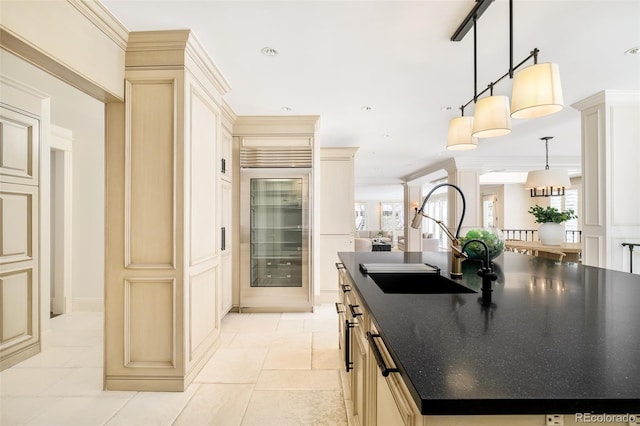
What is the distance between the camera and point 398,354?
714 mm

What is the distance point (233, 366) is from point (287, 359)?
45 centimetres

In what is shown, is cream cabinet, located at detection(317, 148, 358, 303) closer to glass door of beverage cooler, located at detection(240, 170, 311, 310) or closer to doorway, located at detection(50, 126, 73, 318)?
glass door of beverage cooler, located at detection(240, 170, 311, 310)

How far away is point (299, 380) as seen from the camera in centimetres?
225

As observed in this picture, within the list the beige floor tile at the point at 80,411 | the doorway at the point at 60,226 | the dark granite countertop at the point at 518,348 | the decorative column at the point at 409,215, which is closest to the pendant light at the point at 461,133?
the dark granite countertop at the point at 518,348

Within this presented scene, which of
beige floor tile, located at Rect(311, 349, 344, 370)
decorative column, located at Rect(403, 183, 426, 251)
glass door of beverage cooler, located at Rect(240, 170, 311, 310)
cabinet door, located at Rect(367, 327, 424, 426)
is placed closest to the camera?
cabinet door, located at Rect(367, 327, 424, 426)

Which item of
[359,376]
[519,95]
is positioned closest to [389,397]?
[359,376]

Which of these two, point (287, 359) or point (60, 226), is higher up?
point (60, 226)

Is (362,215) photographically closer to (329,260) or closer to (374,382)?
(329,260)

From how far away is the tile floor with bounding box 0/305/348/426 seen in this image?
5.99ft

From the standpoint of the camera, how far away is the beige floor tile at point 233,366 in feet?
7.45

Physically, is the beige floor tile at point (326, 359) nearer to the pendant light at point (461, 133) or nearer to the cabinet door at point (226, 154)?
the pendant light at point (461, 133)

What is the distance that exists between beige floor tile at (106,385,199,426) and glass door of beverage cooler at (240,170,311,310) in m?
1.73

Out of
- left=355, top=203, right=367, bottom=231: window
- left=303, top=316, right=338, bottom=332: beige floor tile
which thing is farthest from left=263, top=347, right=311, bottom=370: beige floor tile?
left=355, top=203, right=367, bottom=231: window

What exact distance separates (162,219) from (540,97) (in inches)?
91.3
